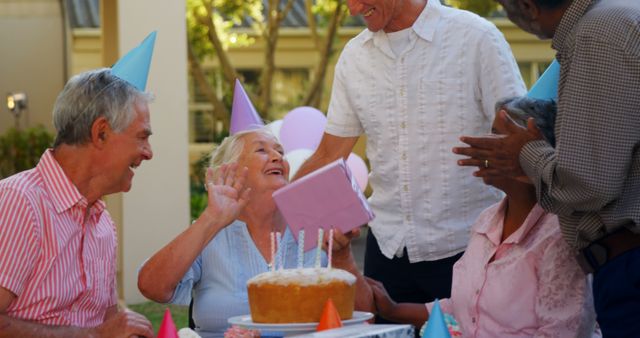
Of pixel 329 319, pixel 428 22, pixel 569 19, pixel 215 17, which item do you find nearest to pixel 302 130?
pixel 428 22

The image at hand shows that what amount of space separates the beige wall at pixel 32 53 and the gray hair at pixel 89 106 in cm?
1843

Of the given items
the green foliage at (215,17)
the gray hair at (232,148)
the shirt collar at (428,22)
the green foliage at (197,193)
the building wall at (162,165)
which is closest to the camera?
the gray hair at (232,148)

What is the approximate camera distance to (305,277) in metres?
3.04

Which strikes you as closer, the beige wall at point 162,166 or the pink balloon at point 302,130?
the pink balloon at point 302,130

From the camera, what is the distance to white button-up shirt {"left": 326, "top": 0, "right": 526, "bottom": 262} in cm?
439

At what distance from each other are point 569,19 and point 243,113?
151cm

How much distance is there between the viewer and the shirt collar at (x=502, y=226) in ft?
12.2

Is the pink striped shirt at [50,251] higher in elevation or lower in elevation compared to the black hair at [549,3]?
lower

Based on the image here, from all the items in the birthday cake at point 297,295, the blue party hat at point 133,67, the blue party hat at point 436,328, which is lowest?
the birthday cake at point 297,295

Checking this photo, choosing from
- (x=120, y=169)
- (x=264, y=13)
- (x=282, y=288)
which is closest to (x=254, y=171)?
(x=120, y=169)

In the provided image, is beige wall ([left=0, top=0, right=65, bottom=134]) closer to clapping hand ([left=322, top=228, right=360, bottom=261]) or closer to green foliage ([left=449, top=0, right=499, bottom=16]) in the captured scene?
green foliage ([left=449, top=0, right=499, bottom=16])

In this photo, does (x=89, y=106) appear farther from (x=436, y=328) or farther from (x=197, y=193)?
(x=197, y=193)

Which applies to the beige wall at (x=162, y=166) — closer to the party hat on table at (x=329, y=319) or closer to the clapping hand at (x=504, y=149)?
the clapping hand at (x=504, y=149)

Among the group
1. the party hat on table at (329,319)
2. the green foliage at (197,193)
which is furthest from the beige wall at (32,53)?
the party hat on table at (329,319)
